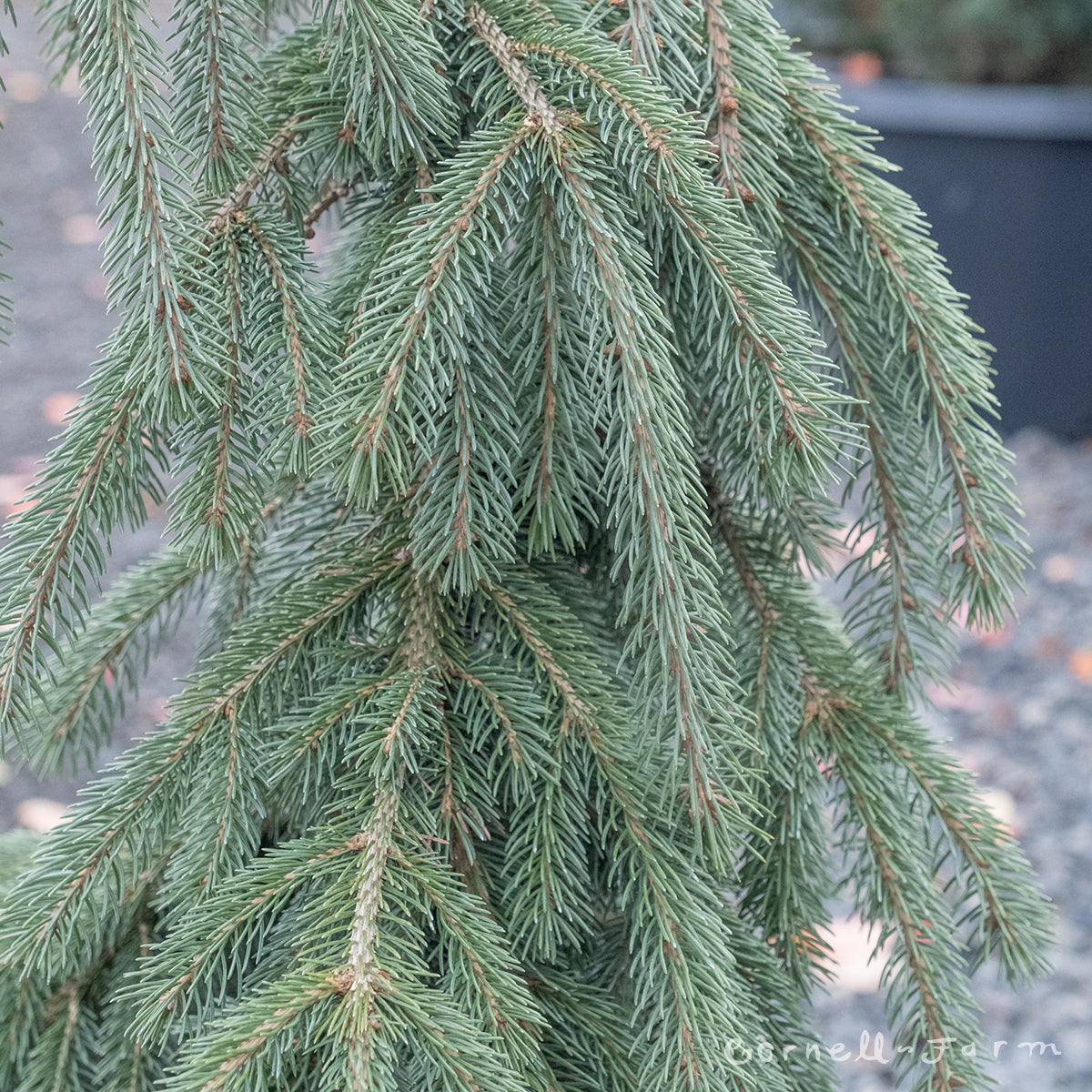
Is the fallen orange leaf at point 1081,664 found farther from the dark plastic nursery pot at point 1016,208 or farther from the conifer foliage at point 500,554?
the conifer foliage at point 500,554

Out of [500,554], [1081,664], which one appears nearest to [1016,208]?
[1081,664]

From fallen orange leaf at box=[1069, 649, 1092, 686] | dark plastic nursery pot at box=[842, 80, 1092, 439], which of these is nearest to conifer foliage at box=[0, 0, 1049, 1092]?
fallen orange leaf at box=[1069, 649, 1092, 686]

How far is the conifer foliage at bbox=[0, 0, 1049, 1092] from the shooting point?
57cm

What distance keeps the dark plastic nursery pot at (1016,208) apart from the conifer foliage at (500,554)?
2410mm

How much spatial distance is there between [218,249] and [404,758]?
0.32 m

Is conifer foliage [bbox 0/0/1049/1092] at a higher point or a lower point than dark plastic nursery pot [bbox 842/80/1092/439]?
higher

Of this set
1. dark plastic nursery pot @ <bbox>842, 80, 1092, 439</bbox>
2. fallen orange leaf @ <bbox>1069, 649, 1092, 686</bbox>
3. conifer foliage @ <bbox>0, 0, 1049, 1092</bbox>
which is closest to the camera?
conifer foliage @ <bbox>0, 0, 1049, 1092</bbox>

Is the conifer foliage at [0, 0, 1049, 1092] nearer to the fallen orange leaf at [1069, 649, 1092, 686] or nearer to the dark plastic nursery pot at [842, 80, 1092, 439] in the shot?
the fallen orange leaf at [1069, 649, 1092, 686]

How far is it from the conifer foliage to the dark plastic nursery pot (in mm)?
2410

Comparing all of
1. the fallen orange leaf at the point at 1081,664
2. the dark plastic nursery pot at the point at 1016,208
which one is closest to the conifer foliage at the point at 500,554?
the fallen orange leaf at the point at 1081,664

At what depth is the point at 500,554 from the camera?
2.18ft

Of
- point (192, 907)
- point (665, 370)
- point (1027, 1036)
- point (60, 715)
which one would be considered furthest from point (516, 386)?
point (1027, 1036)

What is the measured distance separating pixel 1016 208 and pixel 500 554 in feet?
8.99

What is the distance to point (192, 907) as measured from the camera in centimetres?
61
